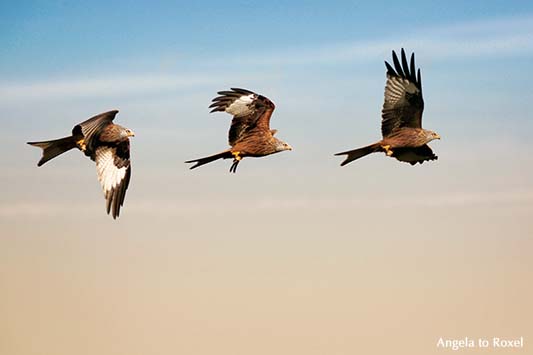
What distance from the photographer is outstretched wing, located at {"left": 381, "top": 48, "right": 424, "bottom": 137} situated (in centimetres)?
2017

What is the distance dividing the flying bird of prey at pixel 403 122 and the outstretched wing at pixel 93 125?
13.9ft

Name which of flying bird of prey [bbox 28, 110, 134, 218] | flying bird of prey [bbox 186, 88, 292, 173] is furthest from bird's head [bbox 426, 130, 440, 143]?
flying bird of prey [bbox 28, 110, 134, 218]

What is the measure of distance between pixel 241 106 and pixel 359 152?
2396mm

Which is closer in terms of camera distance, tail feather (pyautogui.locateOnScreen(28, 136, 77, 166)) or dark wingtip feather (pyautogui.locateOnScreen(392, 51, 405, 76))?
tail feather (pyautogui.locateOnScreen(28, 136, 77, 166))

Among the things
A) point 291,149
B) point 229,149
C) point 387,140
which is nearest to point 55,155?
point 229,149

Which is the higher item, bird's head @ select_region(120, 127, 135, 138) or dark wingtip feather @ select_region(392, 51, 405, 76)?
dark wingtip feather @ select_region(392, 51, 405, 76)

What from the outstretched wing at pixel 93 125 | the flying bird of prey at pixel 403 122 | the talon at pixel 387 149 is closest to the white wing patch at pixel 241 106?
the flying bird of prey at pixel 403 122

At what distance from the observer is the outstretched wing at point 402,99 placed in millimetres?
20172

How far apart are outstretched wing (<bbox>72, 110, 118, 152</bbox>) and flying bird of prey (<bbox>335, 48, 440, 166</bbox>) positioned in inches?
167

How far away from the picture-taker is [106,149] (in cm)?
1841

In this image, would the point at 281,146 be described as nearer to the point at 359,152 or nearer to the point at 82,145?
the point at 359,152

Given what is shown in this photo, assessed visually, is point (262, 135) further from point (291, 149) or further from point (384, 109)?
point (384, 109)

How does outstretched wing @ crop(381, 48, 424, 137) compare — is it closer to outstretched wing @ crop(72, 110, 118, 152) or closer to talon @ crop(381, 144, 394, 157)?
talon @ crop(381, 144, 394, 157)

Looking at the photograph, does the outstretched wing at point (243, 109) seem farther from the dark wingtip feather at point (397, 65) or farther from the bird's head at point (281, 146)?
the dark wingtip feather at point (397, 65)
